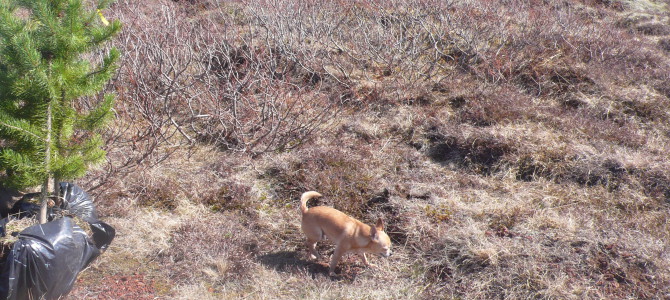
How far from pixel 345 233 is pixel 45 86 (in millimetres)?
2572

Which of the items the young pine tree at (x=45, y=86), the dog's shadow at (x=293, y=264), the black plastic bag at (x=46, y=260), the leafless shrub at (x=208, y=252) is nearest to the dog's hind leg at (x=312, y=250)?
the dog's shadow at (x=293, y=264)

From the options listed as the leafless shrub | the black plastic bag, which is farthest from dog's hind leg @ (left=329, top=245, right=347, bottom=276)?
the black plastic bag

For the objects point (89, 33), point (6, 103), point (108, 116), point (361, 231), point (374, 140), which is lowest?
point (374, 140)

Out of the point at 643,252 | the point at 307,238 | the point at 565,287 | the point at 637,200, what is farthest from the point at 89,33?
the point at 637,200

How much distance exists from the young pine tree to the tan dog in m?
1.92

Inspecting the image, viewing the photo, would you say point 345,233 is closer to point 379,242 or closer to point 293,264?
point 379,242

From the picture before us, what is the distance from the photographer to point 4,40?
3482 millimetres

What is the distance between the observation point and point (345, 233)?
4.26m

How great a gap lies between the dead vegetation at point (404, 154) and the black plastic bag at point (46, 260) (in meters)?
0.40

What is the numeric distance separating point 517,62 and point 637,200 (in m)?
3.79

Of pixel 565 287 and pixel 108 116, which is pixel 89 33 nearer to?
pixel 108 116

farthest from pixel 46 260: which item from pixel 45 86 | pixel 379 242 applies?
pixel 379 242

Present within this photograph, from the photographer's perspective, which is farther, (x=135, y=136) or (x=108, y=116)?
(x=135, y=136)

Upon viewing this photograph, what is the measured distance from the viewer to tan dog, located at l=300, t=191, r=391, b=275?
425 centimetres
